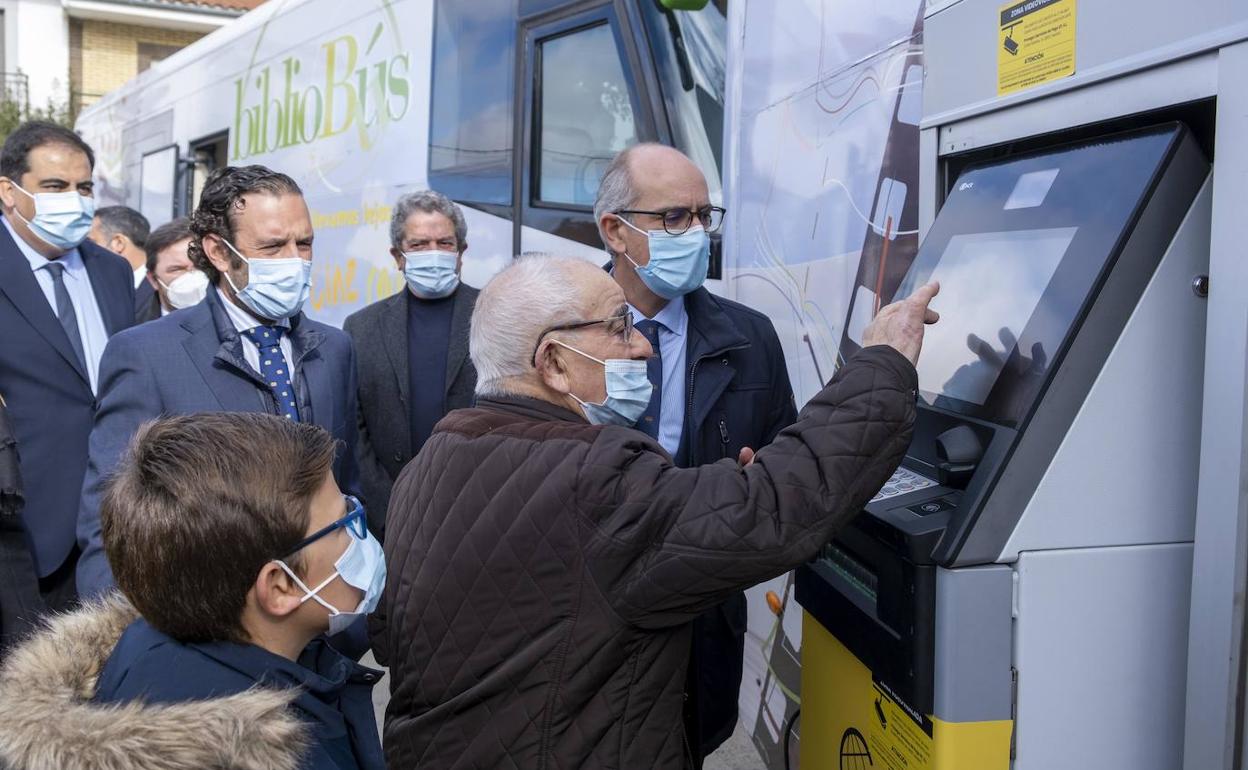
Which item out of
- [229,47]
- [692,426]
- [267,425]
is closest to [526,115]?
[692,426]

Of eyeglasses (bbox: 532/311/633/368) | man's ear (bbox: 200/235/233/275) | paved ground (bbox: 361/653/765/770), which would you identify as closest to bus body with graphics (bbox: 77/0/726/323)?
man's ear (bbox: 200/235/233/275)

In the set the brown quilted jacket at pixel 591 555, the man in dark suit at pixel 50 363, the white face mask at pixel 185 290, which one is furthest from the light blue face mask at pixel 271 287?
the white face mask at pixel 185 290

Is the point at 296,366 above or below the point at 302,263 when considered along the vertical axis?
below

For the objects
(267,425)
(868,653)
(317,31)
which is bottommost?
(868,653)

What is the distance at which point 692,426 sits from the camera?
234 cm

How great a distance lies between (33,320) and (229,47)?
460 centimetres

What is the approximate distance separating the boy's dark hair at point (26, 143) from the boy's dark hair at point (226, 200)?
1.02 meters

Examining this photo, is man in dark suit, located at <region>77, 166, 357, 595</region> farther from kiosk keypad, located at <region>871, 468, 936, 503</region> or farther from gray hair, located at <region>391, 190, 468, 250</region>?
kiosk keypad, located at <region>871, 468, 936, 503</region>

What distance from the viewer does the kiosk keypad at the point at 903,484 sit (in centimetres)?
169

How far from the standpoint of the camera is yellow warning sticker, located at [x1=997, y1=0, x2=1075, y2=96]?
1642 millimetres

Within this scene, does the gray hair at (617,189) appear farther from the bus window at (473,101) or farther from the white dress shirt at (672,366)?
the bus window at (473,101)

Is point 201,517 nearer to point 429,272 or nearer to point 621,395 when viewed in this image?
point 621,395

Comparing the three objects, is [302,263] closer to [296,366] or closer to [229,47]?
[296,366]

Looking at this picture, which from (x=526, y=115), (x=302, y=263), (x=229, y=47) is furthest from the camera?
(x=229, y=47)
